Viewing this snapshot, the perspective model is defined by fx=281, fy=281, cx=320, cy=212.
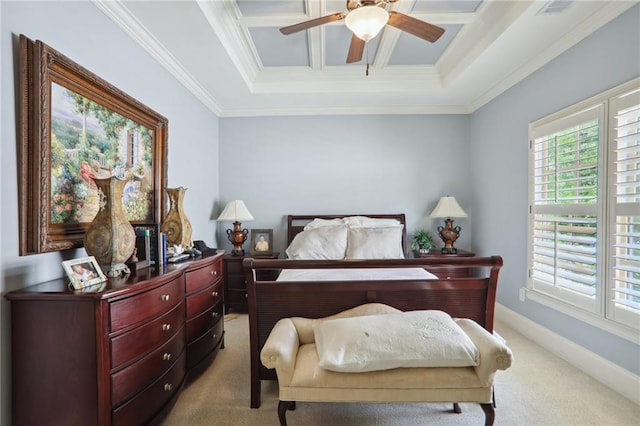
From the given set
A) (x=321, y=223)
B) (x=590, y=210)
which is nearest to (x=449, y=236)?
(x=590, y=210)

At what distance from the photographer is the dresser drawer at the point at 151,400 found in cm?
144

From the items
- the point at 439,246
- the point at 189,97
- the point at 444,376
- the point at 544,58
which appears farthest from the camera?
the point at 439,246

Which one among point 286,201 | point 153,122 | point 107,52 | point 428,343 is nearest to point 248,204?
point 286,201

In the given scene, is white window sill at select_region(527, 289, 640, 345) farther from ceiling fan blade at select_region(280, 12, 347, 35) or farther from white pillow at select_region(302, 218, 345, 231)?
ceiling fan blade at select_region(280, 12, 347, 35)

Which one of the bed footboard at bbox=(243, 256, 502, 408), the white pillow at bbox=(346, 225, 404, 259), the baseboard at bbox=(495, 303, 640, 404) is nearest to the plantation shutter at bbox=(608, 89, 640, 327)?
the baseboard at bbox=(495, 303, 640, 404)

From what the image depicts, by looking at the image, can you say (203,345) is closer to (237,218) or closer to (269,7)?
(237,218)

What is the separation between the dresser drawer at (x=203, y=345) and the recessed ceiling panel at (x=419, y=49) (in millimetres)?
3293

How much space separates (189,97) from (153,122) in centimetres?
89

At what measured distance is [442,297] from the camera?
6.33 ft

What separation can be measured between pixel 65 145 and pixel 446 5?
297cm

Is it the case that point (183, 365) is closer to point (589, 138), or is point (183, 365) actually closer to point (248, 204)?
point (248, 204)

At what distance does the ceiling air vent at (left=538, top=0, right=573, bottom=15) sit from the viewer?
2057 millimetres

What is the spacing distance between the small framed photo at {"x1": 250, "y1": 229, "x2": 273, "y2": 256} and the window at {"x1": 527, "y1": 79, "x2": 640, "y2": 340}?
3116mm

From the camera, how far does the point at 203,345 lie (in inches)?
90.1
